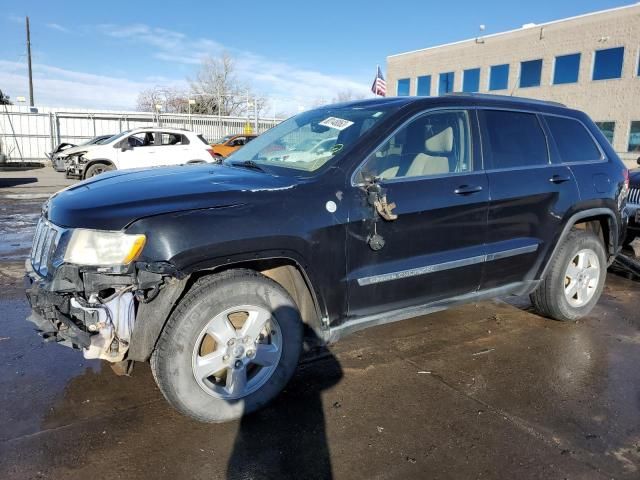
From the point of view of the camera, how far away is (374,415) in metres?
3.16

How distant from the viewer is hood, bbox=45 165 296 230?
107 inches

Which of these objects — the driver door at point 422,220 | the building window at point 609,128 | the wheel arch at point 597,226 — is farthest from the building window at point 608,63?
the driver door at point 422,220

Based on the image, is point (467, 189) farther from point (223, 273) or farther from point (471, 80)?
point (471, 80)

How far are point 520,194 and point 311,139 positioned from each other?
165cm

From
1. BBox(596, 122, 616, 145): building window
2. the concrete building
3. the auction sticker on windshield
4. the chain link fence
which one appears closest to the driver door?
the auction sticker on windshield

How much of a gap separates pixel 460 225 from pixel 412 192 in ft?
1.63

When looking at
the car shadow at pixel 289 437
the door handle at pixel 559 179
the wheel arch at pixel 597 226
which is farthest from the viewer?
the wheel arch at pixel 597 226

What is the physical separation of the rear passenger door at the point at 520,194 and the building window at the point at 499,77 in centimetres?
3113

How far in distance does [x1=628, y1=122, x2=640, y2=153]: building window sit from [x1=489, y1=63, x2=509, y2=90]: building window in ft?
27.4

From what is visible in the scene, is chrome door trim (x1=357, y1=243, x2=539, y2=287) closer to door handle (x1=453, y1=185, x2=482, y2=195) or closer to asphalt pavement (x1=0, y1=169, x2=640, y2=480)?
door handle (x1=453, y1=185, x2=482, y2=195)

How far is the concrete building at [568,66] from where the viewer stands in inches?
1037

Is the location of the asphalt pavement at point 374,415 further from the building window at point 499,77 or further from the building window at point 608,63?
the building window at point 499,77

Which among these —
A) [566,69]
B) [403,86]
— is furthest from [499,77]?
[403,86]

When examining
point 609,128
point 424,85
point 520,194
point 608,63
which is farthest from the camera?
point 424,85
